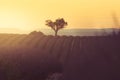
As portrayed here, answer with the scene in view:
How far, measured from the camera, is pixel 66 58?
924 inches

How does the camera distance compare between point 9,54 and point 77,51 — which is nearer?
point 9,54

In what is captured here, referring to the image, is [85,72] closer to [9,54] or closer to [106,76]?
[106,76]

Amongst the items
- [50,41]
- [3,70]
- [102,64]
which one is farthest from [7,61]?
[50,41]

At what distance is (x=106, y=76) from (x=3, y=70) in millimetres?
5277

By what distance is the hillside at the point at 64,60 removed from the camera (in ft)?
58.0

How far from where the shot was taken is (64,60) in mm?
22734

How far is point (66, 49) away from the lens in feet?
87.5

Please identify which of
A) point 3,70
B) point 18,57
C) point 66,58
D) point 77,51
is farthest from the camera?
point 77,51

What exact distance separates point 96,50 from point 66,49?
1.95 m

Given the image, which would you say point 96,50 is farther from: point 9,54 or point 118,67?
point 9,54

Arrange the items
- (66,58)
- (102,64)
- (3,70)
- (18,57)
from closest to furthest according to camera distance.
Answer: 1. (3,70)
2. (18,57)
3. (102,64)
4. (66,58)

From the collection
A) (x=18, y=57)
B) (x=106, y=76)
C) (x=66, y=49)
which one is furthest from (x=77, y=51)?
(x=18, y=57)

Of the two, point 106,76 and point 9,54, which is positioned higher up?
point 9,54

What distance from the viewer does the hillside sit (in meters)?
17.7
